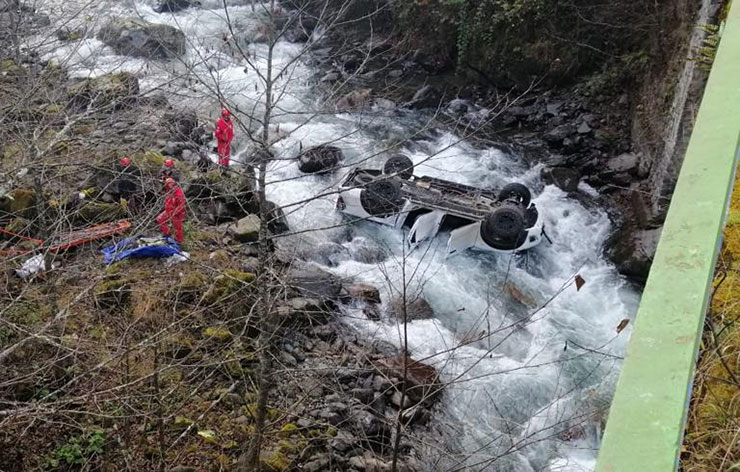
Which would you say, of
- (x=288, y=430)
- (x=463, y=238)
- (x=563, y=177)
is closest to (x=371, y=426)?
(x=288, y=430)

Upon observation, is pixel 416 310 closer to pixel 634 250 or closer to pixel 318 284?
pixel 318 284

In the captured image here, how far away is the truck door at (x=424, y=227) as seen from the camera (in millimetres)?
9156

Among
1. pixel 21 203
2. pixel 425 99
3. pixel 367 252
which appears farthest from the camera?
pixel 425 99

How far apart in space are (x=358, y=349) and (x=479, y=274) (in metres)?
2.69

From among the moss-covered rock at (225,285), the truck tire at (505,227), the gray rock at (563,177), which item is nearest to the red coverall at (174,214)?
the moss-covered rock at (225,285)

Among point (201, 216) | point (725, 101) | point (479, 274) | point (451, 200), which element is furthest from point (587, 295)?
point (725, 101)

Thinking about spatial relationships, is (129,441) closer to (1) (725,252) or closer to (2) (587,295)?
(1) (725,252)

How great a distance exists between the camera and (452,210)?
9.34m

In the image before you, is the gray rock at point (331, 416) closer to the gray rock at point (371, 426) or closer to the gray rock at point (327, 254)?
the gray rock at point (371, 426)

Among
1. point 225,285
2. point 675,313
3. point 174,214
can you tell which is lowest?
point 225,285

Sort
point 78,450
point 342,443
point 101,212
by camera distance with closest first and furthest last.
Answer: point 78,450
point 342,443
point 101,212

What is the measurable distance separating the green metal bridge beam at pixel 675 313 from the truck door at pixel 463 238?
7.79 metres

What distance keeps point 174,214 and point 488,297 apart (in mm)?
4102

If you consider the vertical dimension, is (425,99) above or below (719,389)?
below
